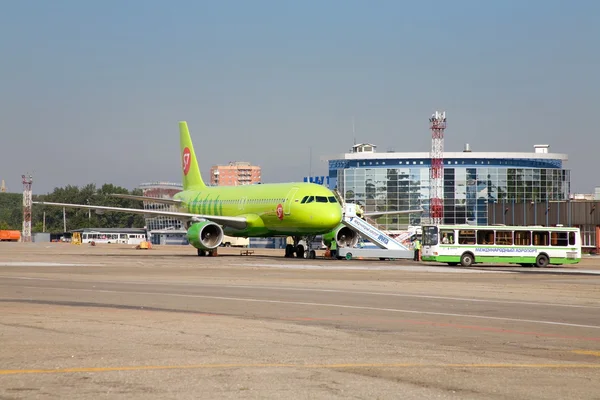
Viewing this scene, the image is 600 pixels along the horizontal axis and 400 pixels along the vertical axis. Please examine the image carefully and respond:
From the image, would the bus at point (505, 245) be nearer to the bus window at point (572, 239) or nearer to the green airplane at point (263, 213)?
the bus window at point (572, 239)

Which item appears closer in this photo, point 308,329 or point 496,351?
point 496,351

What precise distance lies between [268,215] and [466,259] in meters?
14.4

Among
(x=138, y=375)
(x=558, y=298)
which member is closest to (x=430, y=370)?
(x=138, y=375)

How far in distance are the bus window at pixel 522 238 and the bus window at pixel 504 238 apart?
0.38m

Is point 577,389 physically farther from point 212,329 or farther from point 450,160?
point 450,160

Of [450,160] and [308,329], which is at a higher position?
[450,160]

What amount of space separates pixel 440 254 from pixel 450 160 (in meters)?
86.3

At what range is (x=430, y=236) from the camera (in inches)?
2100

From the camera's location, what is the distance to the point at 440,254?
2074 inches

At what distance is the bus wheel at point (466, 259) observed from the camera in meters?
52.5

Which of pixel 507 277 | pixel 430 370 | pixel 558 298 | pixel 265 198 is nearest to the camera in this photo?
pixel 430 370

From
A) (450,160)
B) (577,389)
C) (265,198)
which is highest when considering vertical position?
(450,160)

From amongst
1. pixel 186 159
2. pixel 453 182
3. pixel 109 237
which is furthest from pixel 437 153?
pixel 109 237

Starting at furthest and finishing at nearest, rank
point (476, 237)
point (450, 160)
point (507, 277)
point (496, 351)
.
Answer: point (450, 160), point (476, 237), point (507, 277), point (496, 351)
